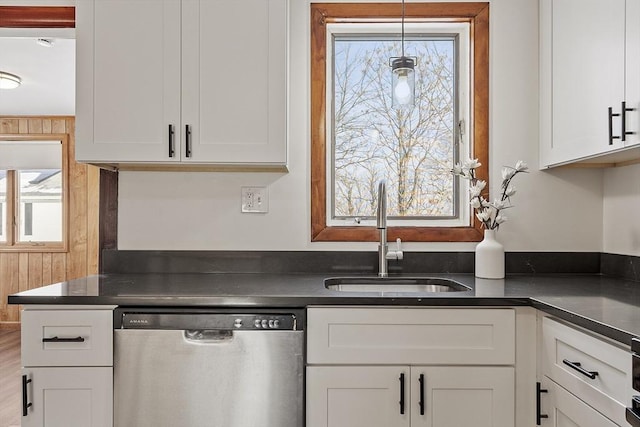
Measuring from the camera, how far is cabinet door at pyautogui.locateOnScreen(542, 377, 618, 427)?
122 centimetres

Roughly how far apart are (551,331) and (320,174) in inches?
46.3

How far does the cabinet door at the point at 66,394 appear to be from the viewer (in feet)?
5.01

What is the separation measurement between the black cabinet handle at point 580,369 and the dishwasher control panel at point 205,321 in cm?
84

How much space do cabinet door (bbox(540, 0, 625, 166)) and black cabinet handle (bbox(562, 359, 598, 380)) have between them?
0.73 m

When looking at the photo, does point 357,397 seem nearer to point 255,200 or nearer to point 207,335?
point 207,335

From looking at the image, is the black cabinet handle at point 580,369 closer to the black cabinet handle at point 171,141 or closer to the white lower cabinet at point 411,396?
the white lower cabinet at point 411,396

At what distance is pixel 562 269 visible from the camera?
2.14 m

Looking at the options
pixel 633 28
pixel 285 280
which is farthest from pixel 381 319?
pixel 633 28

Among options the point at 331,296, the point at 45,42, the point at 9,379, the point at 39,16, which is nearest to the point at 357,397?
the point at 331,296

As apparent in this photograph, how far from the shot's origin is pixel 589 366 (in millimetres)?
1252

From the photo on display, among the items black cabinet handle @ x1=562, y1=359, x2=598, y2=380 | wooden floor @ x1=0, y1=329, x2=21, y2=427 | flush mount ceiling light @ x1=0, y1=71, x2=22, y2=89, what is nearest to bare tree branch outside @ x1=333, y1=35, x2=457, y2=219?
black cabinet handle @ x1=562, y1=359, x2=598, y2=380

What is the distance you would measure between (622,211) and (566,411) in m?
1.06

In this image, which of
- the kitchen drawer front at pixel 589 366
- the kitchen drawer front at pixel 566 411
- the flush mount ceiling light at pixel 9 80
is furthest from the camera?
the flush mount ceiling light at pixel 9 80

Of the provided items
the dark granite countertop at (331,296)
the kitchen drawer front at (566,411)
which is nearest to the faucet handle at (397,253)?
the dark granite countertop at (331,296)
